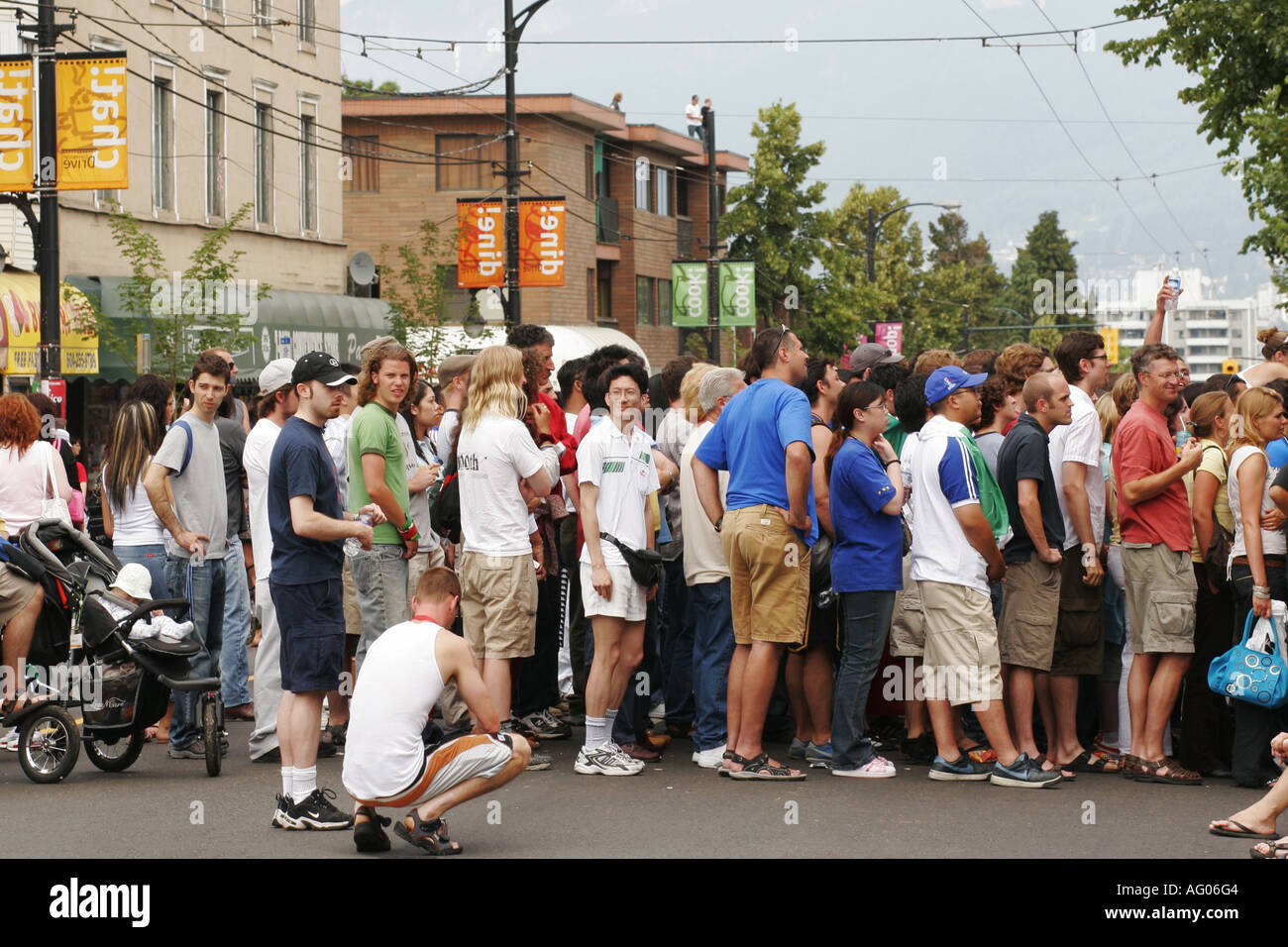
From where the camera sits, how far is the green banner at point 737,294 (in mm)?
40344

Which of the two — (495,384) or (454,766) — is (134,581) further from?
(454,766)

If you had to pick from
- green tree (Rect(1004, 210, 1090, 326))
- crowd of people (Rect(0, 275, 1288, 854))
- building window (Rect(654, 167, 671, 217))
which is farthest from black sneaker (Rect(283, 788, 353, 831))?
green tree (Rect(1004, 210, 1090, 326))

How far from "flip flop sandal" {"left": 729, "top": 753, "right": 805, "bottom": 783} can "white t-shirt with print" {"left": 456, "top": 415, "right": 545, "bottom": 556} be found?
1666mm

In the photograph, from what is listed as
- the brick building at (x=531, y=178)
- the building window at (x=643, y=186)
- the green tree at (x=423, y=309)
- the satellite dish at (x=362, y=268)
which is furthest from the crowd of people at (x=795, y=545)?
the building window at (x=643, y=186)

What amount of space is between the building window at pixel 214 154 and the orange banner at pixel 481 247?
454 cm

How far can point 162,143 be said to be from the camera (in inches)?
1104

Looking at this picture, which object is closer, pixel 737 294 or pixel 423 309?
pixel 423 309

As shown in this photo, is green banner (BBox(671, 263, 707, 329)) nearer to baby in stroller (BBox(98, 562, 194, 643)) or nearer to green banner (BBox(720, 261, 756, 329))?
green banner (BBox(720, 261, 756, 329))

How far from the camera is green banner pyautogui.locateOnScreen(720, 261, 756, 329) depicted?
132 ft

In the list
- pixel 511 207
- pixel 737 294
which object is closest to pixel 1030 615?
pixel 511 207

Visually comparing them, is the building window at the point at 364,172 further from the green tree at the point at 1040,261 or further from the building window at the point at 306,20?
the green tree at the point at 1040,261

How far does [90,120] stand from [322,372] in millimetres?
11214

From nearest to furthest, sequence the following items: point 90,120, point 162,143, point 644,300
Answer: point 90,120 → point 162,143 → point 644,300

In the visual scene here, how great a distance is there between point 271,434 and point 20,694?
2.06 metres
